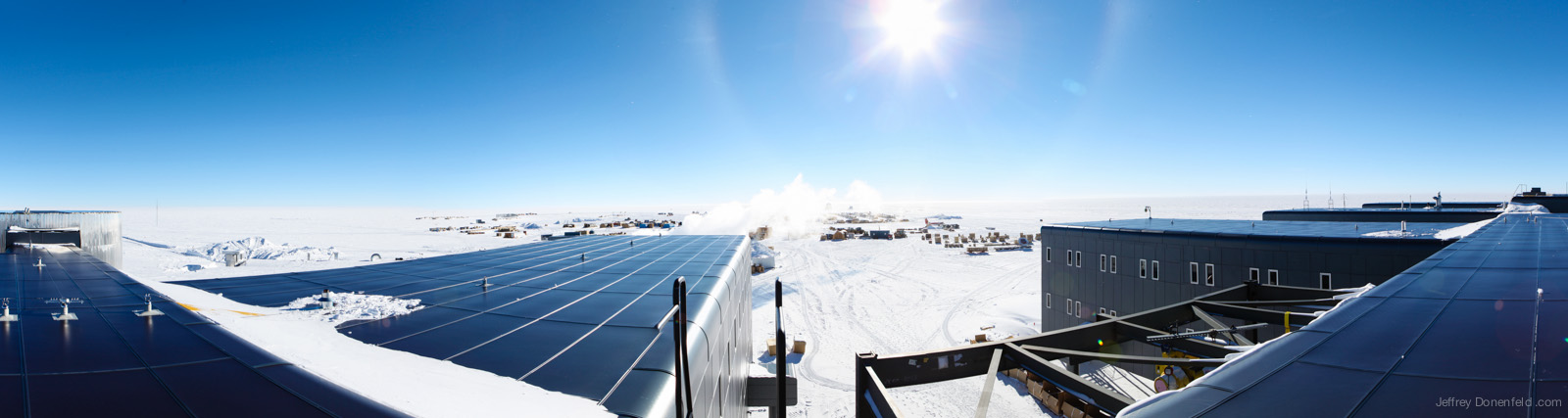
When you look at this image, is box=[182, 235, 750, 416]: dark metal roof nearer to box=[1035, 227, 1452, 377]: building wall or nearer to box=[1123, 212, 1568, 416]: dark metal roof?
box=[1123, 212, 1568, 416]: dark metal roof

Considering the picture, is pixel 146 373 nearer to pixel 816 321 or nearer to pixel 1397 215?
pixel 816 321

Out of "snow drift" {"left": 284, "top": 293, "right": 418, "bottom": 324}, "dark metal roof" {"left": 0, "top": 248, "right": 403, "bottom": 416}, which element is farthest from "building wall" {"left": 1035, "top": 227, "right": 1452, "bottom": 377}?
"snow drift" {"left": 284, "top": 293, "right": 418, "bottom": 324}

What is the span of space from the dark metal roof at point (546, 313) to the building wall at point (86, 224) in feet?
47.4

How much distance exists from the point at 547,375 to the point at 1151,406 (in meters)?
4.81

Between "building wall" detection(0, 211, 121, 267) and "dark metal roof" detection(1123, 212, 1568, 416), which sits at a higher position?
Answer: "building wall" detection(0, 211, 121, 267)

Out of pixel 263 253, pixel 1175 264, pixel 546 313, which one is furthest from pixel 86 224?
pixel 1175 264

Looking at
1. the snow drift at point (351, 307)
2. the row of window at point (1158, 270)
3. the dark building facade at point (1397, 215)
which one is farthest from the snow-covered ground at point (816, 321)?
the dark building facade at point (1397, 215)

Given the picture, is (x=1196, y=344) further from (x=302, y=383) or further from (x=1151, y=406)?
(x=302, y=383)

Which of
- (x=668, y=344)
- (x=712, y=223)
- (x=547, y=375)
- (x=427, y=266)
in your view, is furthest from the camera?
(x=712, y=223)

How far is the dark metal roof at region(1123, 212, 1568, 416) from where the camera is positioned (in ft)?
9.73

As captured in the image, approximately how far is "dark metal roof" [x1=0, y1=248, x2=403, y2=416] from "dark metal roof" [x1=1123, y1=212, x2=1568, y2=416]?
18.7 feet

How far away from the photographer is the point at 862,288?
34.4 metres

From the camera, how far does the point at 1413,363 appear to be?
11.7ft

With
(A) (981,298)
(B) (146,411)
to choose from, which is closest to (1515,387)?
(B) (146,411)
